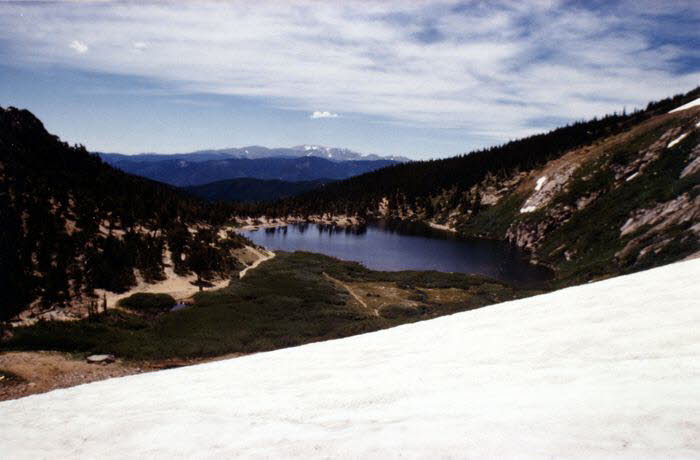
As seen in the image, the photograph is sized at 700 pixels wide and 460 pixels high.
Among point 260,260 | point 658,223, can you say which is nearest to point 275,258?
point 260,260

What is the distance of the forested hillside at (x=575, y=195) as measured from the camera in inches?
1768

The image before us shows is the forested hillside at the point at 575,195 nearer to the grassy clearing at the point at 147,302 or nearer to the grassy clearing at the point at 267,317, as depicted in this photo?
the grassy clearing at the point at 267,317

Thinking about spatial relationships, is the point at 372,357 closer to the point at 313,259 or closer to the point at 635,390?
the point at 635,390

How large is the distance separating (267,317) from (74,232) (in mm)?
23672

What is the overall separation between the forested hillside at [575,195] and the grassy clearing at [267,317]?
15.1m

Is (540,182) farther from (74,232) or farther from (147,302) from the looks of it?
(74,232)

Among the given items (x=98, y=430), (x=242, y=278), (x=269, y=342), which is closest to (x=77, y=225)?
(x=242, y=278)

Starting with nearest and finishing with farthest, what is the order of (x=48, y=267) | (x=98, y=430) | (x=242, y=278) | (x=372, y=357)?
(x=98, y=430) → (x=372, y=357) → (x=48, y=267) → (x=242, y=278)

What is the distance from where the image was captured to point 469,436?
3.67 m

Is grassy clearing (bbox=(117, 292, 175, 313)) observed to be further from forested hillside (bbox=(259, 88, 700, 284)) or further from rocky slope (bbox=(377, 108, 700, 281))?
forested hillside (bbox=(259, 88, 700, 284))

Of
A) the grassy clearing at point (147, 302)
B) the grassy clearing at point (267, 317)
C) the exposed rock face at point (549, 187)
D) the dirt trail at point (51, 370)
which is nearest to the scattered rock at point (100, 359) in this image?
the dirt trail at point (51, 370)

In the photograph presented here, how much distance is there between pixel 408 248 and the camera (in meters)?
89.2

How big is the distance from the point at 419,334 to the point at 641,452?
7667 millimetres

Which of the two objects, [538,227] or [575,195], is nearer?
[575,195]
